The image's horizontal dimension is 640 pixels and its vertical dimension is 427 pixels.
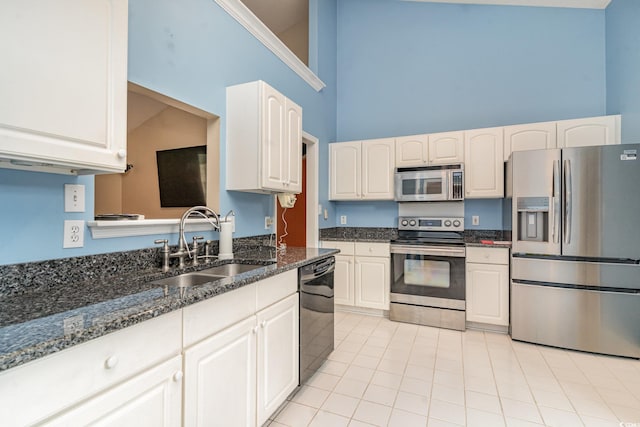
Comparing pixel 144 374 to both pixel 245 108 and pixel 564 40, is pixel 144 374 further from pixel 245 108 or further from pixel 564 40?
pixel 564 40

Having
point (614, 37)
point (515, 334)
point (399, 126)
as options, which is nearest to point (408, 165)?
point (399, 126)

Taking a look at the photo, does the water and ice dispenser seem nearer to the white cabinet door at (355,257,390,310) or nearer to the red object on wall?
the white cabinet door at (355,257,390,310)

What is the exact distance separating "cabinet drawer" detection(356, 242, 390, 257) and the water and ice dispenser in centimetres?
130

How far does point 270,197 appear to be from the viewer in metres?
2.78

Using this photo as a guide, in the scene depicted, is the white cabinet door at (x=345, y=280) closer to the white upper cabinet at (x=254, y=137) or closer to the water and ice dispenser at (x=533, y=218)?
the white upper cabinet at (x=254, y=137)

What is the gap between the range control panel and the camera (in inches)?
142

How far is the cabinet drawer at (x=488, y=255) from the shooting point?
299 centimetres

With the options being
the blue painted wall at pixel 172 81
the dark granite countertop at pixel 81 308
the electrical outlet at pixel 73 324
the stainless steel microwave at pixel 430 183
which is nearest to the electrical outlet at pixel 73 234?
the blue painted wall at pixel 172 81

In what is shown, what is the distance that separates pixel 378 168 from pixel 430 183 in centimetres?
66

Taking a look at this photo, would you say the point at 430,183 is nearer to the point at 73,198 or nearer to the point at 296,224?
the point at 296,224

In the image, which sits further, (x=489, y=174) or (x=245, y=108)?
(x=489, y=174)

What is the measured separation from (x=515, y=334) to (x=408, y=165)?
2.05 m

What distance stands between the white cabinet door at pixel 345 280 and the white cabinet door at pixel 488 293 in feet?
Result: 4.13

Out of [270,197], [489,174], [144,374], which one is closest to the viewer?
[144,374]
